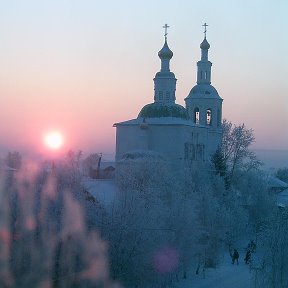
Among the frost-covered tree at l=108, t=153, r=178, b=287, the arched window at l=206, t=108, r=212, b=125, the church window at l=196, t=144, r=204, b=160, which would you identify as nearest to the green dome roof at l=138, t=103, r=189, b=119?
the church window at l=196, t=144, r=204, b=160

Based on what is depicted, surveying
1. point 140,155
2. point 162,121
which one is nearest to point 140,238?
point 140,155

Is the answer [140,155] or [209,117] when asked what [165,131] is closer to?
[140,155]

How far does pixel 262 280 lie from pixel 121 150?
21.1 metres

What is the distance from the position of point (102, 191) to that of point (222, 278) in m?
5.93

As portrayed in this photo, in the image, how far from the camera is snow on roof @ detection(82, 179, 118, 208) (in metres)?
21.1

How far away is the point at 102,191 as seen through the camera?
24.5 m

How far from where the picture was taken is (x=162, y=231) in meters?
19.2

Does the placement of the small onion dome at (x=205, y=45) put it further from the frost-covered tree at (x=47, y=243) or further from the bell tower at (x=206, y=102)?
the frost-covered tree at (x=47, y=243)

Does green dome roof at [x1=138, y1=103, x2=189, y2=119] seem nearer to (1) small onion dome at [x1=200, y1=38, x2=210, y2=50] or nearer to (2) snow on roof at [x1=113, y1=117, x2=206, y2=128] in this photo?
(2) snow on roof at [x1=113, y1=117, x2=206, y2=128]

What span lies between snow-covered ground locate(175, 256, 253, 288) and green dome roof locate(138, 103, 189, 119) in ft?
47.7

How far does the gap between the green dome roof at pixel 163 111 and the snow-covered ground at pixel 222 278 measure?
14531 mm

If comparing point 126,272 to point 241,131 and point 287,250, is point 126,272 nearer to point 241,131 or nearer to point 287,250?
point 287,250

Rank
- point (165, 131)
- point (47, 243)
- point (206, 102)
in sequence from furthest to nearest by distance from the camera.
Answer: point (206, 102) < point (165, 131) < point (47, 243)

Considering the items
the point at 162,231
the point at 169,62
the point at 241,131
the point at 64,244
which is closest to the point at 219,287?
the point at 162,231
